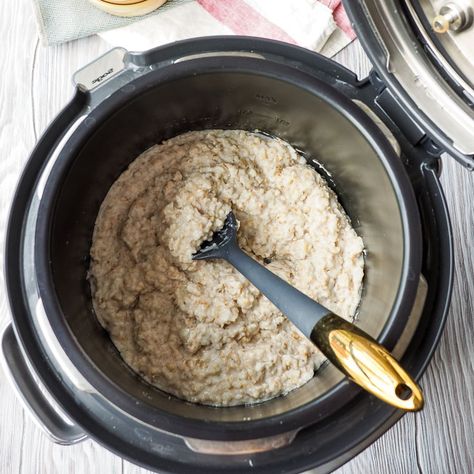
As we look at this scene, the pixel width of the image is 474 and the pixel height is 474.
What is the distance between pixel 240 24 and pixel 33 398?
801mm

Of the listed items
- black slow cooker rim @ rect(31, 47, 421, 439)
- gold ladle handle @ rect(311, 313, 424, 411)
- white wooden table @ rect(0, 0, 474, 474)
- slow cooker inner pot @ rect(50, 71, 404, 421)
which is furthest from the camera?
white wooden table @ rect(0, 0, 474, 474)

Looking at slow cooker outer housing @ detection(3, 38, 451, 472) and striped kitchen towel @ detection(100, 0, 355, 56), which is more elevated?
striped kitchen towel @ detection(100, 0, 355, 56)

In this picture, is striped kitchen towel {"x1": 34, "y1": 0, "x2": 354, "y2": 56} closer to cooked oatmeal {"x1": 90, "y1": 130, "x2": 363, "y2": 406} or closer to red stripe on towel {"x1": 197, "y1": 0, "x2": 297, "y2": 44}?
red stripe on towel {"x1": 197, "y1": 0, "x2": 297, "y2": 44}

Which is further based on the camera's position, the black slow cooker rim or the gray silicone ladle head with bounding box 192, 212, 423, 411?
the black slow cooker rim

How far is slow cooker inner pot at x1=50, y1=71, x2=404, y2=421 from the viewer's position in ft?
2.91

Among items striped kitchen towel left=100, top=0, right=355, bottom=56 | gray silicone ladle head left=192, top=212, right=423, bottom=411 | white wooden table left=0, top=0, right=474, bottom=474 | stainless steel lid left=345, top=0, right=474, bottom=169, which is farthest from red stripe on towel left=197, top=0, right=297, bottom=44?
gray silicone ladle head left=192, top=212, right=423, bottom=411

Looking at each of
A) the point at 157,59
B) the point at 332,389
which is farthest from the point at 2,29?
the point at 332,389

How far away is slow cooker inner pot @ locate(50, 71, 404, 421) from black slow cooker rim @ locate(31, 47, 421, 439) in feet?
0.05

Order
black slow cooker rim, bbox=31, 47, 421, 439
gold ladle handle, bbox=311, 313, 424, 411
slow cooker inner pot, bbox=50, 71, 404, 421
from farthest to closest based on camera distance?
1. slow cooker inner pot, bbox=50, 71, 404, 421
2. black slow cooker rim, bbox=31, 47, 421, 439
3. gold ladle handle, bbox=311, 313, 424, 411

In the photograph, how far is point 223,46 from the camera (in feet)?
3.10

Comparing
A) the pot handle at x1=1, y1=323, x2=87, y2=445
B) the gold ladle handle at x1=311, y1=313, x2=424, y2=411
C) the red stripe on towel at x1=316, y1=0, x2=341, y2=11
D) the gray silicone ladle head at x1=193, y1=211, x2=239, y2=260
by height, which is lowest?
the gold ladle handle at x1=311, y1=313, x2=424, y2=411

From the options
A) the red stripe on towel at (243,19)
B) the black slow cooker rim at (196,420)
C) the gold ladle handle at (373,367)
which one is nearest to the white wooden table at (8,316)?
the red stripe on towel at (243,19)

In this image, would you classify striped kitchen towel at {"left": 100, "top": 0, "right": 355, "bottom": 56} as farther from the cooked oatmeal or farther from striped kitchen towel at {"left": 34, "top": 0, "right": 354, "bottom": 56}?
the cooked oatmeal

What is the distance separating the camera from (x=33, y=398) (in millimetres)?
982
